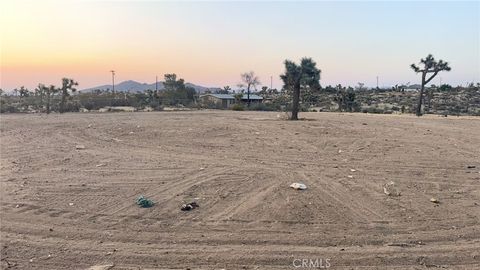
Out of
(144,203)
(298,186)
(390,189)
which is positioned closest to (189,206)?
(144,203)

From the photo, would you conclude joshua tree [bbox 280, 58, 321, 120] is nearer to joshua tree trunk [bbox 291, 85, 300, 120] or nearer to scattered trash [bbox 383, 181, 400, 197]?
joshua tree trunk [bbox 291, 85, 300, 120]

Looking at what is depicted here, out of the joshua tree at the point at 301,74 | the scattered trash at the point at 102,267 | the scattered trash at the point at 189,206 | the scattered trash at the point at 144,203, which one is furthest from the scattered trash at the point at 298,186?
the joshua tree at the point at 301,74

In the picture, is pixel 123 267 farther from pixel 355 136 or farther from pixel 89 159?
pixel 355 136

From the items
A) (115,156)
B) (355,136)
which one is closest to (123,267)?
(115,156)

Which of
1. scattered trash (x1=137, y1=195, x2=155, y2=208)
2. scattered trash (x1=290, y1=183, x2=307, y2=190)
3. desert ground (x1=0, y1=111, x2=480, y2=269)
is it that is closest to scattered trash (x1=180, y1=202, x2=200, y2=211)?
desert ground (x1=0, y1=111, x2=480, y2=269)

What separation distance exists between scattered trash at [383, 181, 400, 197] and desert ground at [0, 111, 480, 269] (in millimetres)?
130

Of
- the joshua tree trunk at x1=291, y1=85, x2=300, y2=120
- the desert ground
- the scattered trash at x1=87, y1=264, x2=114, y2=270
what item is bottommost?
the scattered trash at x1=87, y1=264, x2=114, y2=270

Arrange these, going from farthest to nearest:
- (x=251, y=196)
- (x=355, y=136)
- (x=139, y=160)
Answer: (x=355, y=136)
(x=139, y=160)
(x=251, y=196)

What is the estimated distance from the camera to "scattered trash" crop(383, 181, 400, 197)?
24.7 feet

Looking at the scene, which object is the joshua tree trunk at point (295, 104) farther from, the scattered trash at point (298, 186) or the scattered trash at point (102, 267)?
the scattered trash at point (102, 267)

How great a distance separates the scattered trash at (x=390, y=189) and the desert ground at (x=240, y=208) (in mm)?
130

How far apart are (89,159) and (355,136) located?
27.6ft

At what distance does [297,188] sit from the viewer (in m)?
7.73

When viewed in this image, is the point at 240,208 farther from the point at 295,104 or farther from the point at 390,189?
the point at 295,104
